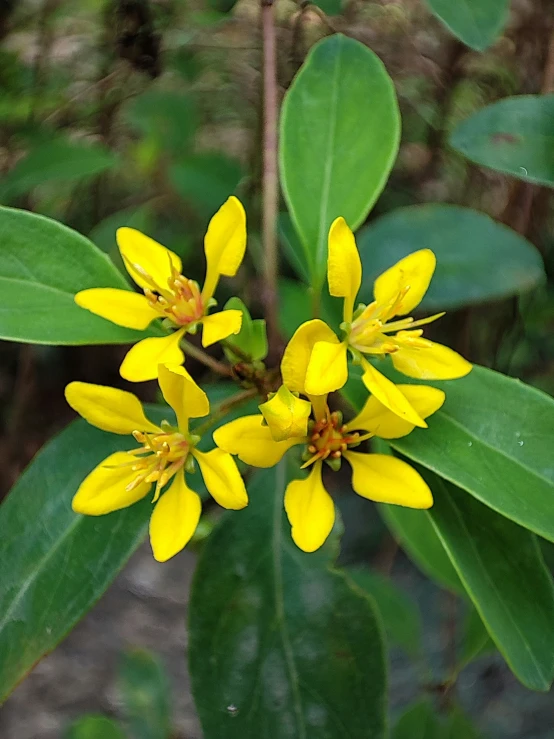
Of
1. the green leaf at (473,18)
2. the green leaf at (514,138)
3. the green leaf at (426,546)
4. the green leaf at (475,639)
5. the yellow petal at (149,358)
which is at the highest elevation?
the green leaf at (473,18)

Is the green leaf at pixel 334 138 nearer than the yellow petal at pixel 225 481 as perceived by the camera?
No

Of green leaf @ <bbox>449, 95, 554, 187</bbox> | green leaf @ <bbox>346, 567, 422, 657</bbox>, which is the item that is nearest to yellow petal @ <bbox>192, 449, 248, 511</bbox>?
green leaf @ <bbox>449, 95, 554, 187</bbox>

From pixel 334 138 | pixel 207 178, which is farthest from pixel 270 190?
pixel 207 178

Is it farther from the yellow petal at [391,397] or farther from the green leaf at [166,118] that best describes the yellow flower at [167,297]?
the green leaf at [166,118]

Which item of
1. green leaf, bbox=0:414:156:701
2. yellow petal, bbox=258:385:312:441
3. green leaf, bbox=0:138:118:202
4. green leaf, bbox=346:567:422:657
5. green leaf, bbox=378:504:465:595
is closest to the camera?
yellow petal, bbox=258:385:312:441

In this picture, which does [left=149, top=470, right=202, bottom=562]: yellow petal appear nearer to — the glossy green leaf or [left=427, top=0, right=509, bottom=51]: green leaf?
the glossy green leaf

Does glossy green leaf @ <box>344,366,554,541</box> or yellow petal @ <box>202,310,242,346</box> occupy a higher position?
yellow petal @ <box>202,310,242,346</box>

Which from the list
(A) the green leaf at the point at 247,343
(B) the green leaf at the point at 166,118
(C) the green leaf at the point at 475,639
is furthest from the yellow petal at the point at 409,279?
(B) the green leaf at the point at 166,118
